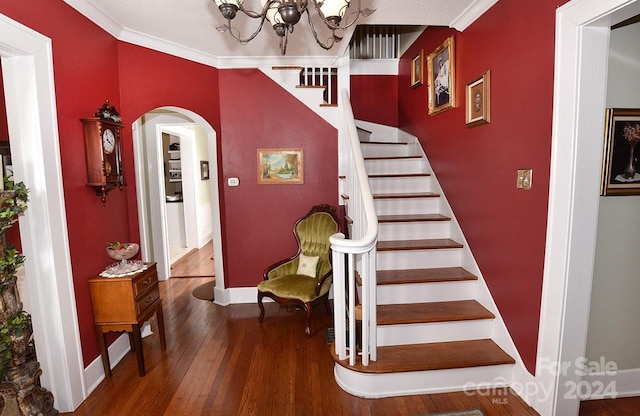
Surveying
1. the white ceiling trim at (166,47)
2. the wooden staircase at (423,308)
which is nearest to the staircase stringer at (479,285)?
the wooden staircase at (423,308)

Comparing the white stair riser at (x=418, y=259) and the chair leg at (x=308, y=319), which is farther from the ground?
the white stair riser at (x=418, y=259)

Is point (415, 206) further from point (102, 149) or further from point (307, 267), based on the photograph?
point (102, 149)

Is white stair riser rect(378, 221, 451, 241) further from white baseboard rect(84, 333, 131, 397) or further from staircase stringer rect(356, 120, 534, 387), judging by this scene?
white baseboard rect(84, 333, 131, 397)

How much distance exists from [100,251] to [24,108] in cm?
106

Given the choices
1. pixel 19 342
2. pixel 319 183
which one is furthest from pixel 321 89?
pixel 19 342

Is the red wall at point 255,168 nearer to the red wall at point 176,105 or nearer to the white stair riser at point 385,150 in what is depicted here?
the red wall at point 176,105

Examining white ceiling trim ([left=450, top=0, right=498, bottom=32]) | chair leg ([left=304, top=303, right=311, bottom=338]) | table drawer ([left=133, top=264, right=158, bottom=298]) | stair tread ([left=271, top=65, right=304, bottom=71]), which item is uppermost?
white ceiling trim ([left=450, top=0, right=498, bottom=32])

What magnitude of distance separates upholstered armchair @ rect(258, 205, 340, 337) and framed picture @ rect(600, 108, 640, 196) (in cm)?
218

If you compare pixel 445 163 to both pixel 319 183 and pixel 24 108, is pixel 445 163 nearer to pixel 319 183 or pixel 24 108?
pixel 319 183

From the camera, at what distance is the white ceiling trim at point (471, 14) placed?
2346 millimetres

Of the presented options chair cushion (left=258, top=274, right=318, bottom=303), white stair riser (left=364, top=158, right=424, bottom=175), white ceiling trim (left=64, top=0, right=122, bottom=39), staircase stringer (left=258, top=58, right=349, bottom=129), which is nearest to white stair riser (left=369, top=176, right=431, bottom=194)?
white stair riser (left=364, top=158, right=424, bottom=175)

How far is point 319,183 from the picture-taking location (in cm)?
380

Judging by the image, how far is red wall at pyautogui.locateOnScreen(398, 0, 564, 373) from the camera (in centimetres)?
191

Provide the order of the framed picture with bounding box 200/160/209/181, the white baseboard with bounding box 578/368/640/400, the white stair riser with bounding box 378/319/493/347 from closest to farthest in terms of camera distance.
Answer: the white baseboard with bounding box 578/368/640/400, the white stair riser with bounding box 378/319/493/347, the framed picture with bounding box 200/160/209/181
